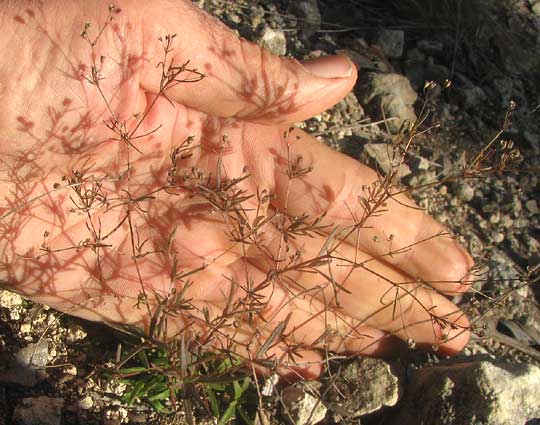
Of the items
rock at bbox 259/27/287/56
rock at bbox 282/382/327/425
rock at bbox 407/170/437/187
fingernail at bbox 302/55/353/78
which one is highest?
fingernail at bbox 302/55/353/78

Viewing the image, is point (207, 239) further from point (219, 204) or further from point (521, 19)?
point (521, 19)

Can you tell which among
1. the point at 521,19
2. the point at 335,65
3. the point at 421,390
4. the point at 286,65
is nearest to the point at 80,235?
the point at 286,65

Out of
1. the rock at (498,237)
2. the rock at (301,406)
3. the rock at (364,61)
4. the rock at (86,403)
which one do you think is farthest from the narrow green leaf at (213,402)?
the rock at (364,61)

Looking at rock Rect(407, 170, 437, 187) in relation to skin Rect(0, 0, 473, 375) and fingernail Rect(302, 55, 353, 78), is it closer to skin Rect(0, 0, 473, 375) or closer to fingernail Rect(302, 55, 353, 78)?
skin Rect(0, 0, 473, 375)

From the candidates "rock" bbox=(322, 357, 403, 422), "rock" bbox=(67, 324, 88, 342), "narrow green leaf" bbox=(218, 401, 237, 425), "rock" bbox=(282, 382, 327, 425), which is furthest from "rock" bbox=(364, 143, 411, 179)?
"rock" bbox=(67, 324, 88, 342)

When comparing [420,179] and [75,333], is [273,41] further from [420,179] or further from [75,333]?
[75,333]
